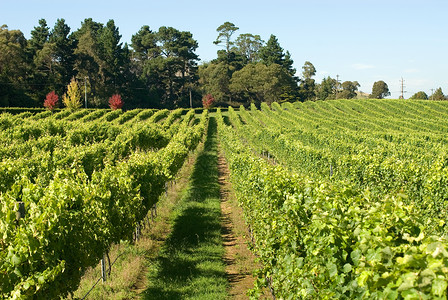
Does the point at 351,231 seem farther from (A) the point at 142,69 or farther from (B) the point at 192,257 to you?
(A) the point at 142,69

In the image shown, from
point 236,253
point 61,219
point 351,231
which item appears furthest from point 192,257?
point 351,231

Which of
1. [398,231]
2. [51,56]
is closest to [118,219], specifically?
[398,231]

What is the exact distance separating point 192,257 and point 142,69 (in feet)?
285

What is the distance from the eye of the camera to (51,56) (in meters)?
68.4

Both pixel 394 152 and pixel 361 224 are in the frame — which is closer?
pixel 361 224

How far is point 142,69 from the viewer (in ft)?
303

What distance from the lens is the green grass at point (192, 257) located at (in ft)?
28.3

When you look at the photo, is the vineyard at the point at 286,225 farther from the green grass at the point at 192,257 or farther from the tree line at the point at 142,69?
the tree line at the point at 142,69

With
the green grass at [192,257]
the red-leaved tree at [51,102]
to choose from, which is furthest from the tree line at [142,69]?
the green grass at [192,257]

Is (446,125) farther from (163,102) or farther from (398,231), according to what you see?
(163,102)

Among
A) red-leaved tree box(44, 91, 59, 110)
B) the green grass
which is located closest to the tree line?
red-leaved tree box(44, 91, 59, 110)

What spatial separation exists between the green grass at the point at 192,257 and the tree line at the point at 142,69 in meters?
51.3

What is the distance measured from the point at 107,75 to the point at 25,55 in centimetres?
1449

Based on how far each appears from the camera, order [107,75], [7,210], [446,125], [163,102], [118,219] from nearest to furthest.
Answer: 1. [7,210]
2. [118,219]
3. [446,125]
4. [107,75]
5. [163,102]
